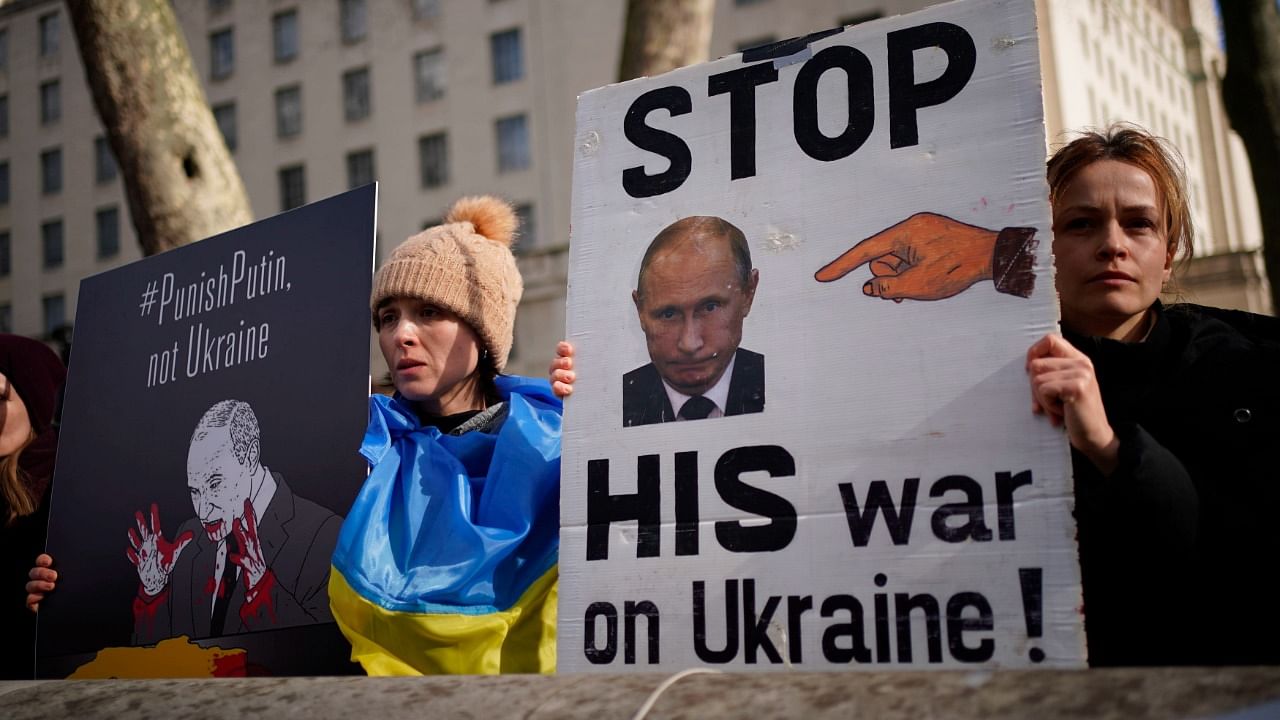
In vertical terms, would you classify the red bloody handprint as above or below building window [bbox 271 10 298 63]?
below

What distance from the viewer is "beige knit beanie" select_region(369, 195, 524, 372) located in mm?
2924

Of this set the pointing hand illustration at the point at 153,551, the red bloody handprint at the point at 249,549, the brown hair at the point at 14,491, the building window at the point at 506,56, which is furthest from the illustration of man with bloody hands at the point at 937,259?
the building window at the point at 506,56

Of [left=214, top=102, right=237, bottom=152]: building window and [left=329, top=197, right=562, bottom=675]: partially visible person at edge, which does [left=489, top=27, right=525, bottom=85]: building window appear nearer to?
[left=214, top=102, right=237, bottom=152]: building window

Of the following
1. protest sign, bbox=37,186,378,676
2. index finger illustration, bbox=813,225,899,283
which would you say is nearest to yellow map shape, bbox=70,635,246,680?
protest sign, bbox=37,186,378,676

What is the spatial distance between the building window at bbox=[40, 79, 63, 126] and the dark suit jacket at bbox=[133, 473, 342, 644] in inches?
1117

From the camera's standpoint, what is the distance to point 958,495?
192 cm

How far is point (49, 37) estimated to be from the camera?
24438 mm

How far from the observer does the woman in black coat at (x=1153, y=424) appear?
1.93 meters

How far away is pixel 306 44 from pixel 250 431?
33530 mm

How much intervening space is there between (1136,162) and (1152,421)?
0.53 metres

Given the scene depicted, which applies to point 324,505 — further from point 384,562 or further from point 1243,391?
point 1243,391

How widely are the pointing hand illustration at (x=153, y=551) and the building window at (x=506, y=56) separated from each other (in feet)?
93.8

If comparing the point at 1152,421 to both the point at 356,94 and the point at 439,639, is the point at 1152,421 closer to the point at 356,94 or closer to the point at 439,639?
the point at 439,639

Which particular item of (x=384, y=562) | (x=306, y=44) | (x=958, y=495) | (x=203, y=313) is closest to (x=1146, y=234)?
(x=958, y=495)
